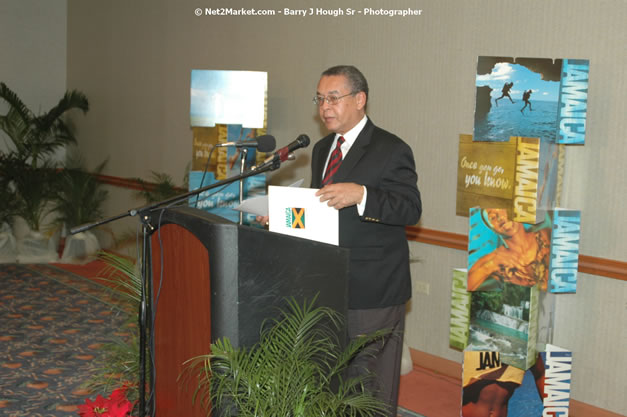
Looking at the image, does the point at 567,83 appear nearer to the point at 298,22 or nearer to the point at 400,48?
the point at 400,48

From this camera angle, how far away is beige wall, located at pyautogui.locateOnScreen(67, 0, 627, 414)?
3.73 metres

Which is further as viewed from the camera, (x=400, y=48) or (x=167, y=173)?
(x=167, y=173)

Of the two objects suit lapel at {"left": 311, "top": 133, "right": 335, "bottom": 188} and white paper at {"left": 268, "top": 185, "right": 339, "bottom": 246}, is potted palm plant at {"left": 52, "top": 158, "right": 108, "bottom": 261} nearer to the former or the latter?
suit lapel at {"left": 311, "top": 133, "right": 335, "bottom": 188}

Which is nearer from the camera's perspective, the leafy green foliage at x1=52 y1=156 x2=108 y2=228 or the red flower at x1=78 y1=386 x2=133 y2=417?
the red flower at x1=78 y1=386 x2=133 y2=417

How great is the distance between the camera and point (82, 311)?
6.08 metres

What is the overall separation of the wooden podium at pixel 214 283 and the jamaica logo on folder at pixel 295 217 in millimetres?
278

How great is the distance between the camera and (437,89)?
4.64 m

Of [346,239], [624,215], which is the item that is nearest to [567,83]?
[624,215]

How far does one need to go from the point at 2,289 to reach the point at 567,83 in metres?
5.64

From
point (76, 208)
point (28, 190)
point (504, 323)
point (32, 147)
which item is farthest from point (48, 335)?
point (32, 147)

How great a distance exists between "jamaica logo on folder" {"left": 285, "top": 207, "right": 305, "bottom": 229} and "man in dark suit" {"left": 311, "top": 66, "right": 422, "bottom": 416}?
33 centimetres

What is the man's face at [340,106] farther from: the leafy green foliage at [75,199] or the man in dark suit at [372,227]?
the leafy green foliage at [75,199]

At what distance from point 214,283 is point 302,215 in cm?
59

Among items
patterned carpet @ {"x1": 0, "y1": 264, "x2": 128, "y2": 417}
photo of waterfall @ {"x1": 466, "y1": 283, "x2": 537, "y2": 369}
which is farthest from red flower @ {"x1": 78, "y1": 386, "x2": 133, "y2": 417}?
photo of waterfall @ {"x1": 466, "y1": 283, "x2": 537, "y2": 369}
